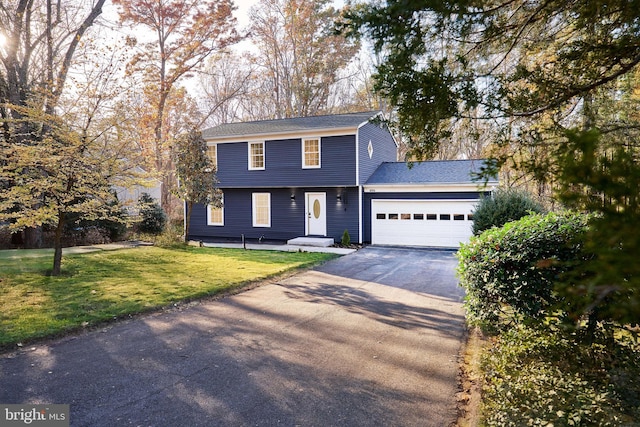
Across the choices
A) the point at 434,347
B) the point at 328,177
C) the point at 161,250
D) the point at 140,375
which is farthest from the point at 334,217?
the point at 140,375

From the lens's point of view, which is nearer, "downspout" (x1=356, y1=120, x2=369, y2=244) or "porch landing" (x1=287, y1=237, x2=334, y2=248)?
"porch landing" (x1=287, y1=237, x2=334, y2=248)

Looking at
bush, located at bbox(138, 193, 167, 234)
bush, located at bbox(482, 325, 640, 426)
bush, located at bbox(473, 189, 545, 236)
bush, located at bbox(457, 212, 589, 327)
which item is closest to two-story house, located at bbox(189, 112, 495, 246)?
bush, located at bbox(138, 193, 167, 234)

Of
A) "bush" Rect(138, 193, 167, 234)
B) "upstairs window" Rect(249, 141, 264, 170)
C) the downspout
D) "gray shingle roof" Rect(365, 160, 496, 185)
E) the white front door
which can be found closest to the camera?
"gray shingle roof" Rect(365, 160, 496, 185)

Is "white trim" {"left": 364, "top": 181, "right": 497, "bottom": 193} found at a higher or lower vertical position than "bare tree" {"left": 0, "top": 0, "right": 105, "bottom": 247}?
lower

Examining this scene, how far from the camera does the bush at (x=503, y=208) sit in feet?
33.2

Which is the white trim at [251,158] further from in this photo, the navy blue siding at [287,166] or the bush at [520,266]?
the bush at [520,266]

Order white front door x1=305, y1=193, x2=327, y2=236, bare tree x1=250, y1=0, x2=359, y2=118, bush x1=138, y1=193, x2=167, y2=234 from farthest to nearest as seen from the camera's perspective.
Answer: bare tree x1=250, y1=0, x2=359, y2=118 < bush x1=138, y1=193, x2=167, y2=234 < white front door x1=305, y1=193, x2=327, y2=236

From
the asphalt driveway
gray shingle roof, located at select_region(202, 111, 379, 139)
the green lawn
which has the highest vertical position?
gray shingle roof, located at select_region(202, 111, 379, 139)

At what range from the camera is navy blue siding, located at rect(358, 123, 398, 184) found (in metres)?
16.1

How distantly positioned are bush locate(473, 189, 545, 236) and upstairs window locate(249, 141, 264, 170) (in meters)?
10.3

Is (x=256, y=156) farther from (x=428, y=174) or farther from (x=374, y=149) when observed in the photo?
(x=428, y=174)

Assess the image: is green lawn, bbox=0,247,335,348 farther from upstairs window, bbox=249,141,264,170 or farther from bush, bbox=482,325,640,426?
bush, bbox=482,325,640,426

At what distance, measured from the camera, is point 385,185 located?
1563cm

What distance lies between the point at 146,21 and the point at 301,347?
21.7 m
